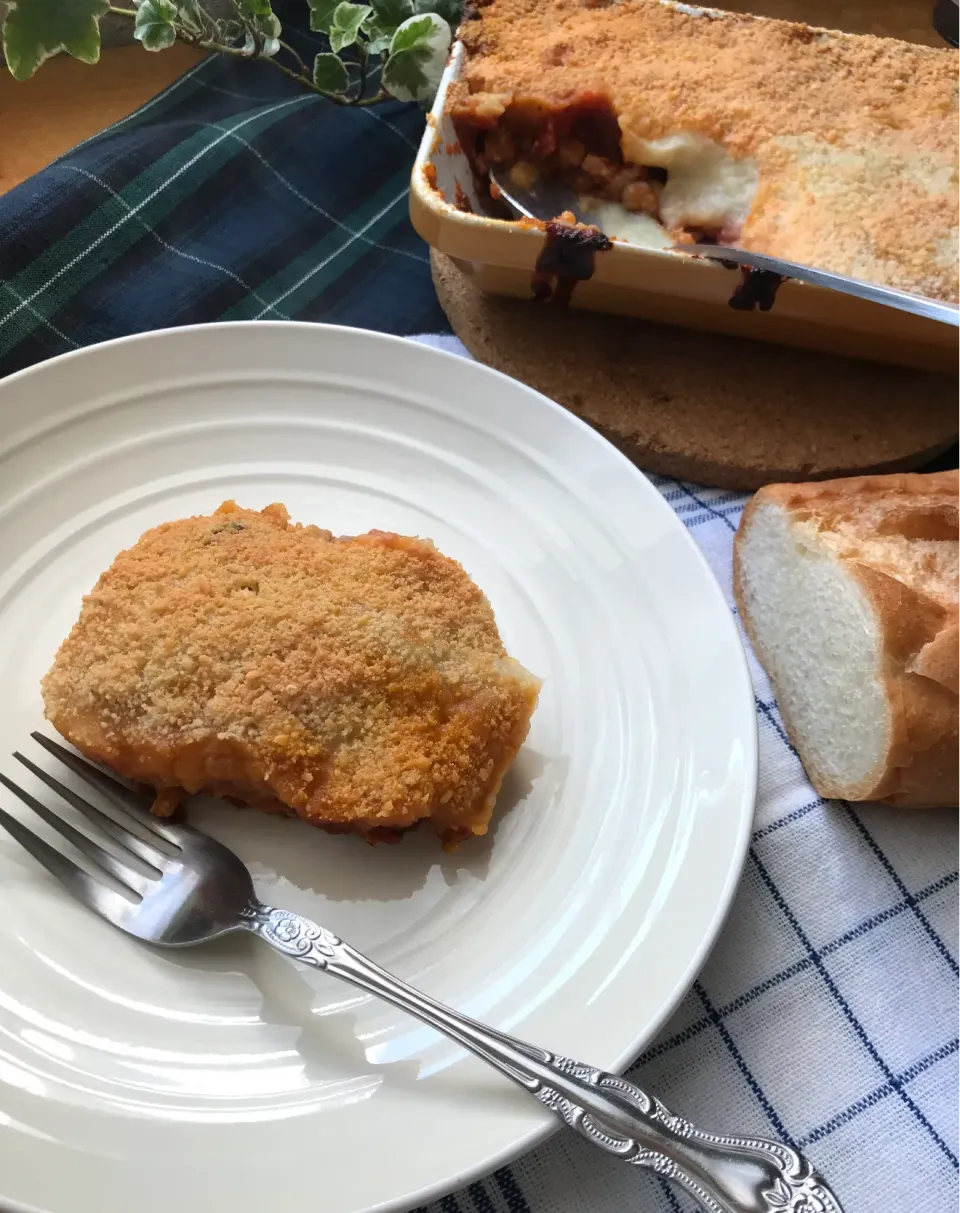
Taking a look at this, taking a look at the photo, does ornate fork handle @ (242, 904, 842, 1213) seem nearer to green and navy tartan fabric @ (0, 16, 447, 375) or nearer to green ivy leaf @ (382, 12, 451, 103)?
green and navy tartan fabric @ (0, 16, 447, 375)

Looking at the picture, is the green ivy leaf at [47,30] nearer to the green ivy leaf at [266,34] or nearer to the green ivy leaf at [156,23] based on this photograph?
the green ivy leaf at [156,23]

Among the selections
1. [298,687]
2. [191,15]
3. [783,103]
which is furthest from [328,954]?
[191,15]

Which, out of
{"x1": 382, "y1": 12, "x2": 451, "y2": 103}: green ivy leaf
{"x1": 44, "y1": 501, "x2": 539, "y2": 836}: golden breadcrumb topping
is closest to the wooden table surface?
{"x1": 382, "y1": 12, "x2": 451, "y2": 103}: green ivy leaf

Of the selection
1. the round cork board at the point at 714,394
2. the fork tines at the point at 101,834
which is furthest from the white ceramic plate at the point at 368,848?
the round cork board at the point at 714,394

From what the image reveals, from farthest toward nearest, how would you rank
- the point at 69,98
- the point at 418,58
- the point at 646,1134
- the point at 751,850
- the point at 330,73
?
1. the point at 69,98
2. the point at 330,73
3. the point at 418,58
4. the point at 751,850
5. the point at 646,1134

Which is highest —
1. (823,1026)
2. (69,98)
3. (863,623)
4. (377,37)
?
(377,37)

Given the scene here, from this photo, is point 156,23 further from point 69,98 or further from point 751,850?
point 751,850

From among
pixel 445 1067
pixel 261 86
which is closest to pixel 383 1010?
pixel 445 1067
